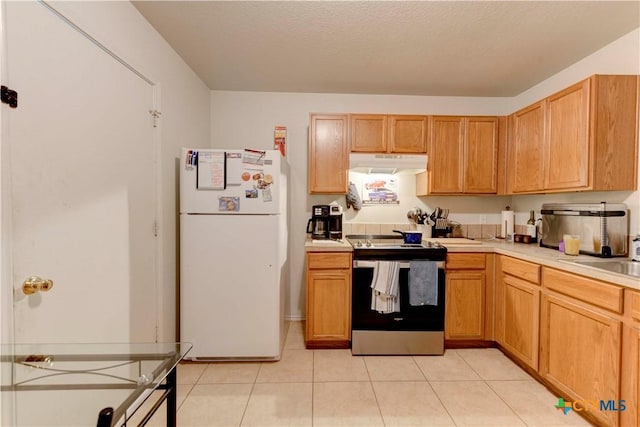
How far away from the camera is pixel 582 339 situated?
174 cm

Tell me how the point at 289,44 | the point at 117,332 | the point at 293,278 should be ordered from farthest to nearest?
the point at 293,278
the point at 289,44
the point at 117,332

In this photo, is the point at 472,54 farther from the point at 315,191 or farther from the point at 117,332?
the point at 117,332

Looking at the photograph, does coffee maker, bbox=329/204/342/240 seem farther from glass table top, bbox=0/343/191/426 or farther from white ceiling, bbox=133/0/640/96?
glass table top, bbox=0/343/191/426

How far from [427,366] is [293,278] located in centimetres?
154

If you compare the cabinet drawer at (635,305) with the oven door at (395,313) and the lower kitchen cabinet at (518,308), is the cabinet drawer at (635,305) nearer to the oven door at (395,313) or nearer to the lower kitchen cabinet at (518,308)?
the lower kitchen cabinet at (518,308)

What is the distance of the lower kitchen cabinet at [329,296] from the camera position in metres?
2.57

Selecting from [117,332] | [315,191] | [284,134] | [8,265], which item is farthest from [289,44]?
[117,332]

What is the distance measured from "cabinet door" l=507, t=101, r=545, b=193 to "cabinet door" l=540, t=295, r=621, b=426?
109cm

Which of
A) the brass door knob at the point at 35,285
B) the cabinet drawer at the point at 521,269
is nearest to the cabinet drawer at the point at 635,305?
the cabinet drawer at the point at 521,269

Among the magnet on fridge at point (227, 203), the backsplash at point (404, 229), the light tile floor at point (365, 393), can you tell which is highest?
the magnet on fridge at point (227, 203)

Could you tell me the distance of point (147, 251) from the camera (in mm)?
1963

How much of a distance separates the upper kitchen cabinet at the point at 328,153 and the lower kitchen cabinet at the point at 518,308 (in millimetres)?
1568

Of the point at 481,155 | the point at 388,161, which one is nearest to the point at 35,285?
the point at 388,161

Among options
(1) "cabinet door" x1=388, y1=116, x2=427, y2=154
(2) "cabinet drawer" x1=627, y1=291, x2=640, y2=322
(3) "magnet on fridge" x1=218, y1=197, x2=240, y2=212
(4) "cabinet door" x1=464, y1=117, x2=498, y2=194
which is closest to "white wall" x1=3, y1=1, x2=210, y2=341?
(3) "magnet on fridge" x1=218, y1=197, x2=240, y2=212
